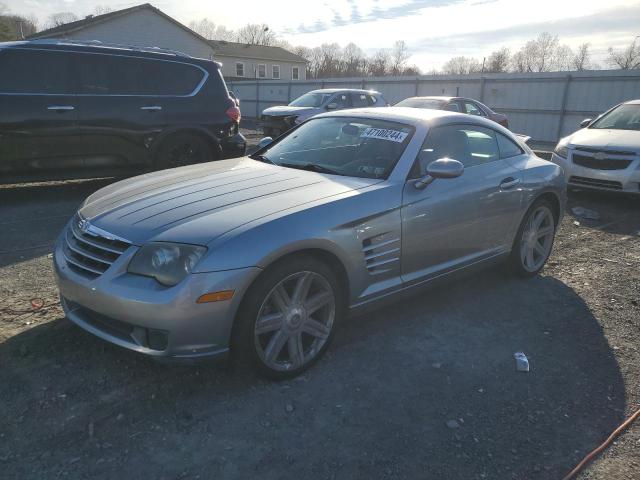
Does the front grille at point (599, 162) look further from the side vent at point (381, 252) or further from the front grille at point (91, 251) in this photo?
the front grille at point (91, 251)

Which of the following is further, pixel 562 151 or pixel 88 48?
pixel 562 151

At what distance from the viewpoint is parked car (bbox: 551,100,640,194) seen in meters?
7.45

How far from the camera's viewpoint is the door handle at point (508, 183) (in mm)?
4164

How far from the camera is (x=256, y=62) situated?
52.5 meters

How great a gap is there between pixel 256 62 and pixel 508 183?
5218 cm

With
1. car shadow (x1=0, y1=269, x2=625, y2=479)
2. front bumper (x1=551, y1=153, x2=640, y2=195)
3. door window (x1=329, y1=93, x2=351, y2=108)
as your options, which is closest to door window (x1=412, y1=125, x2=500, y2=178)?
car shadow (x1=0, y1=269, x2=625, y2=479)

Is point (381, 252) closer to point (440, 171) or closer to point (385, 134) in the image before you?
point (440, 171)

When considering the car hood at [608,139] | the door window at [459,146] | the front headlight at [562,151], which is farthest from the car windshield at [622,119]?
the door window at [459,146]

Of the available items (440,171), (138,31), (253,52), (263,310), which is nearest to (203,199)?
(263,310)

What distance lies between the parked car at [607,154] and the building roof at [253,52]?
Answer: 1801 inches

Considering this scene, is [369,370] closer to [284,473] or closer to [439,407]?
[439,407]

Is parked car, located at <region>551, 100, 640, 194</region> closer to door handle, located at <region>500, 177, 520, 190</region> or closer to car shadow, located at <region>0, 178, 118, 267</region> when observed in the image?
door handle, located at <region>500, 177, 520, 190</region>

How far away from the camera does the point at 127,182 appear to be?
3.79 meters

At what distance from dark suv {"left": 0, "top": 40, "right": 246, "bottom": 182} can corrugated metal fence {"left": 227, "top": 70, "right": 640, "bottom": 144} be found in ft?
44.5
